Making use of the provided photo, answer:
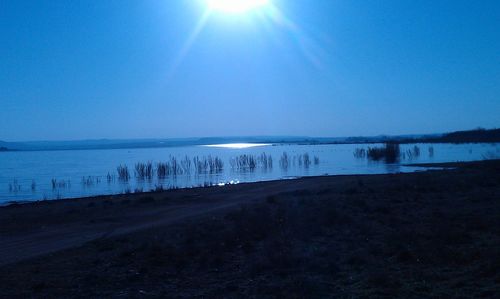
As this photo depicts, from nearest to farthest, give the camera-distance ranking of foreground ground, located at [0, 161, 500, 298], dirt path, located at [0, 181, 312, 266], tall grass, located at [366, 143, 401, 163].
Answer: foreground ground, located at [0, 161, 500, 298] → dirt path, located at [0, 181, 312, 266] → tall grass, located at [366, 143, 401, 163]

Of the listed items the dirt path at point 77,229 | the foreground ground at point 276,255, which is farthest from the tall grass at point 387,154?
the foreground ground at point 276,255

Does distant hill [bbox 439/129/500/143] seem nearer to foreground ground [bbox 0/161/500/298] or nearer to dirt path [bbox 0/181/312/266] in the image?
dirt path [bbox 0/181/312/266]

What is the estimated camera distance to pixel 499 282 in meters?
8.00

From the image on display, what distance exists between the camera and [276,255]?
429 inches

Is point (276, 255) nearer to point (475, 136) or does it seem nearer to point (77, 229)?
point (77, 229)

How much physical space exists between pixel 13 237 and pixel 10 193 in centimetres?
3190

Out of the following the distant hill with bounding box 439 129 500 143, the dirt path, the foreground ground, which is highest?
the distant hill with bounding box 439 129 500 143

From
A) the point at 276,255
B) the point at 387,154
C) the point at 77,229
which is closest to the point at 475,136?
the point at 387,154

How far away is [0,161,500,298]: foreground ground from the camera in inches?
340

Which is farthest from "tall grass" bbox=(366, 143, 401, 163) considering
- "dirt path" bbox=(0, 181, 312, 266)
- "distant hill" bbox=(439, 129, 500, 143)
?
"distant hill" bbox=(439, 129, 500, 143)

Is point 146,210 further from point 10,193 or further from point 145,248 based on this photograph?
point 10,193

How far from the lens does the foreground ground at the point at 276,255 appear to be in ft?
28.3

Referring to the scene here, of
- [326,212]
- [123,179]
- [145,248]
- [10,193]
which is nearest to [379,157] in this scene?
[123,179]

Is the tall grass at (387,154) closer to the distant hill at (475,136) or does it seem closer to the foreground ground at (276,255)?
the foreground ground at (276,255)
